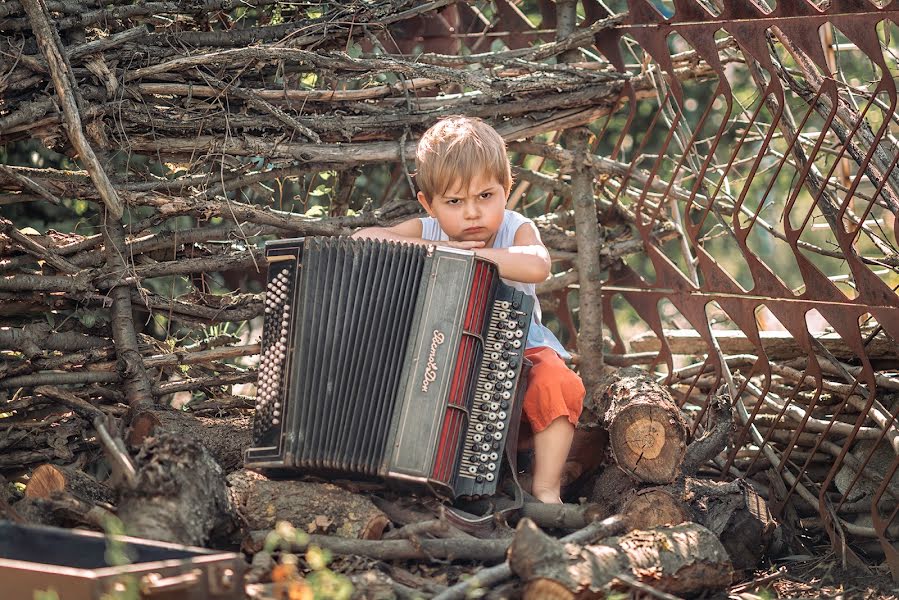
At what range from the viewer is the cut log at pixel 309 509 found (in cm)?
314

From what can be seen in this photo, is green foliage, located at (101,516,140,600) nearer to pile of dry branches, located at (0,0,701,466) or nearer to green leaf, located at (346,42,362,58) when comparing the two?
pile of dry branches, located at (0,0,701,466)

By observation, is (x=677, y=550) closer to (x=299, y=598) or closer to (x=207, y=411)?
(x=299, y=598)

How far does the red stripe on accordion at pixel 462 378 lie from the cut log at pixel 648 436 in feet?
2.09

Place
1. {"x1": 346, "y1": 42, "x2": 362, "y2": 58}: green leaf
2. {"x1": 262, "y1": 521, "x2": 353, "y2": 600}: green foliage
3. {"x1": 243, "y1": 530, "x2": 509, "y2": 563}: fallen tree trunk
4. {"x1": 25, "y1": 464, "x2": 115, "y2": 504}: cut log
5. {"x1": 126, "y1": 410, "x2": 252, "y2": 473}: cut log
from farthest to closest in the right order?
{"x1": 346, "y1": 42, "x2": 362, "y2": 58}: green leaf
{"x1": 126, "y1": 410, "x2": 252, "y2": 473}: cut log
{"x1": 25, "y1": 464, "x2": 115, "y2": 504}: cut log
{"x1": 243, "y1": 530, "x2": 509, "y2": 563}: fallen tree trunk
{"x1": 262, "y1": 521, "x2": 353, "y2": 600}: green foliage

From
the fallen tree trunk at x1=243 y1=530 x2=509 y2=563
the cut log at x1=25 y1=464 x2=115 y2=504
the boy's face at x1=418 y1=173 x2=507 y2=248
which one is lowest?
the cut log at x1=25 y1=464 x2=115 y2=504

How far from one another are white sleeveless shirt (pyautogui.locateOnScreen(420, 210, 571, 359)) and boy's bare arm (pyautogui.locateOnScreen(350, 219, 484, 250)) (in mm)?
37

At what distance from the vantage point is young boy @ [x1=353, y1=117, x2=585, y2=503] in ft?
11.7

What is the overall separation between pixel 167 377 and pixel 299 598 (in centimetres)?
197

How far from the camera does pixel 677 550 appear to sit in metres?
3.07

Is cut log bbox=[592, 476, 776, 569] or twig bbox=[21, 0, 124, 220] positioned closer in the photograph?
cut log bbox=[592, 476, 776, 569]

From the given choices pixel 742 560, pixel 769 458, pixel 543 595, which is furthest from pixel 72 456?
pixel 769 458

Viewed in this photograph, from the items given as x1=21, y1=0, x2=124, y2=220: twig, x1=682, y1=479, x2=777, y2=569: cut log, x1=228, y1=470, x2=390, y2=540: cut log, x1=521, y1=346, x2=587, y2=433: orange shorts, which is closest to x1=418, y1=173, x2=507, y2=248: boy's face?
x1=521, y1=346, x2=587, y2=433: orange shorts

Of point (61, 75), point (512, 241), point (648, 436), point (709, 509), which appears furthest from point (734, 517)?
point (61, 75)

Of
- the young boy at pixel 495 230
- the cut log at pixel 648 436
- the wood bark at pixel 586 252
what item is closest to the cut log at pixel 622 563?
the cut log at pixel 648 436
